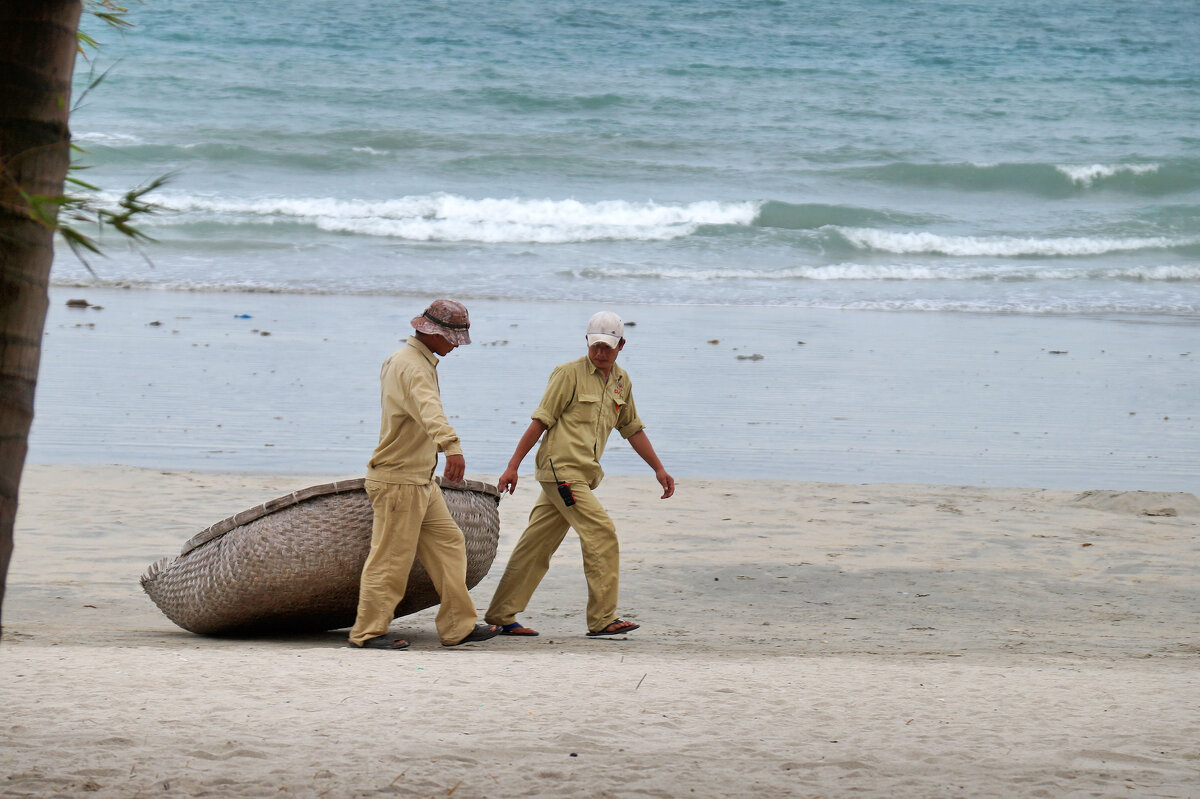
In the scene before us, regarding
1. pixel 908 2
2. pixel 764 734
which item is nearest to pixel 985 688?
pixel 764 734

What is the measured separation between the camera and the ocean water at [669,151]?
2020 centimetres

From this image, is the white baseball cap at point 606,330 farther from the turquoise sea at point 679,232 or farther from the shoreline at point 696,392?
the shoreline at point 696,392

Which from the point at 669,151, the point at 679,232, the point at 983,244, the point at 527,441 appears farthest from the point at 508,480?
the point at 669,151

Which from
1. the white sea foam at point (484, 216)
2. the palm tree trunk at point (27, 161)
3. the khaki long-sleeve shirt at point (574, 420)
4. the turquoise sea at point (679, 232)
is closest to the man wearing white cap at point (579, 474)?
the khaki long-sleeve shirt at point (574, 420)

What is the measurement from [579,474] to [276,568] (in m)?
1.35

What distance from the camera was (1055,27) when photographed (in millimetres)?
41094

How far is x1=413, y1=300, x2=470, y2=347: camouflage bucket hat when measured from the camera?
17.1ft

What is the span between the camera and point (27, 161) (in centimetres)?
242

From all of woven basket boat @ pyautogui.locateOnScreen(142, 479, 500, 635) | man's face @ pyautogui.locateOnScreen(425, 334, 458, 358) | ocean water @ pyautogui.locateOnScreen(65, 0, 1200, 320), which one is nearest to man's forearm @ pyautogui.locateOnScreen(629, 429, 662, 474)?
woven basket boat @ pyautogui.locateOnScreen(142, 479, 500, 635)

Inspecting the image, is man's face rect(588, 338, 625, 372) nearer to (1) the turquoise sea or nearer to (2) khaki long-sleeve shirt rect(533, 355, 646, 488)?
(2) khaki long-sleeve shirt rect(533, 355, 646, 488)

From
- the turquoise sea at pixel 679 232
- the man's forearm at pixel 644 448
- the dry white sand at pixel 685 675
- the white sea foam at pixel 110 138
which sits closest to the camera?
the dry white sand at pixel 685 675

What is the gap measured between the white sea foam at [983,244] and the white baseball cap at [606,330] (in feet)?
60.9

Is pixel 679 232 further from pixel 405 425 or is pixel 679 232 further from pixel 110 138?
pixel 405 425

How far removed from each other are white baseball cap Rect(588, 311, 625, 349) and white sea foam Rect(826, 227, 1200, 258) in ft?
60.9
